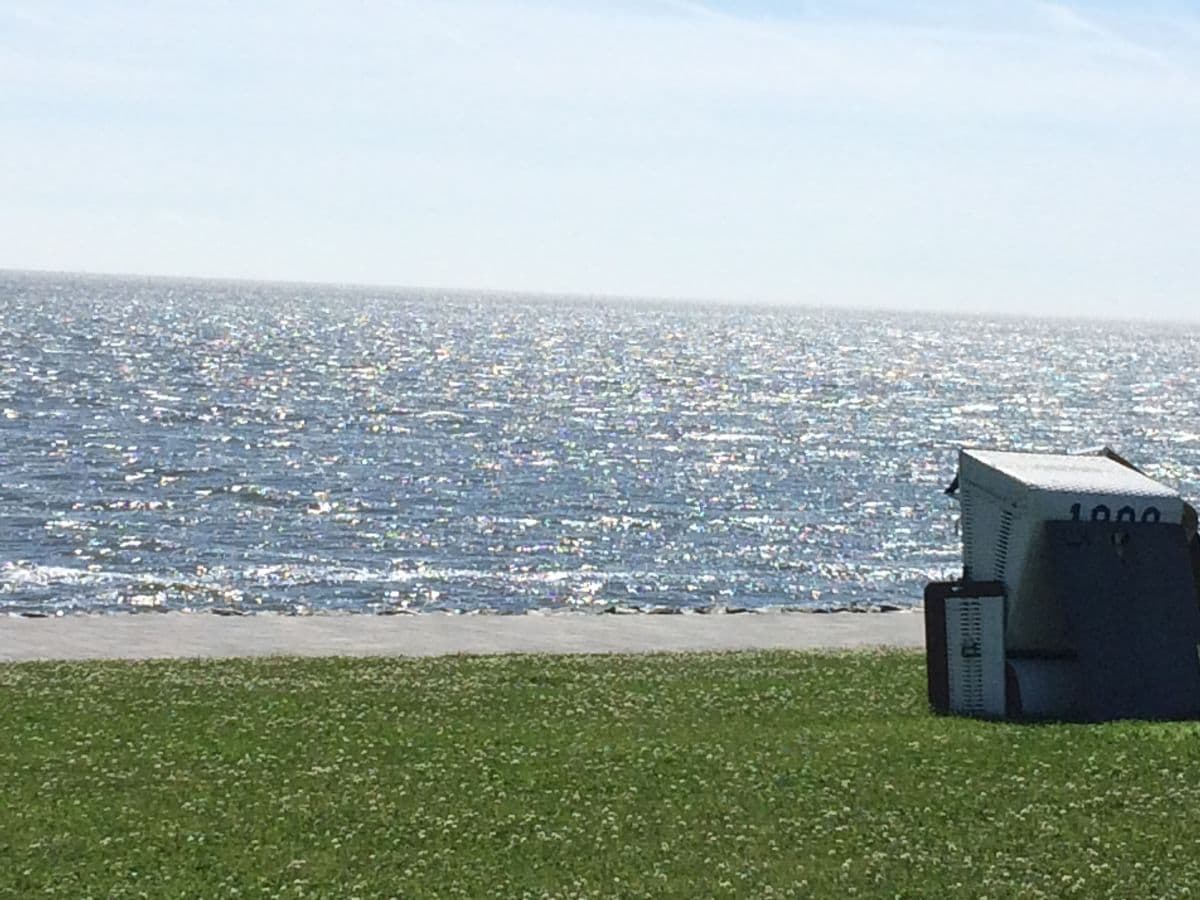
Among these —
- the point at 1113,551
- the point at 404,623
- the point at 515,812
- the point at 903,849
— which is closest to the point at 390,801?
the point at 515,812

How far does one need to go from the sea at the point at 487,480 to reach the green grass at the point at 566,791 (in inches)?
480

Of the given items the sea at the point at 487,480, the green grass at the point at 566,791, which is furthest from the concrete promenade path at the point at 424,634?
the sea at the point at 487,480

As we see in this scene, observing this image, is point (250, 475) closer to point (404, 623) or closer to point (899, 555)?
point (899, 555)

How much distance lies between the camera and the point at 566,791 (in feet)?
49.5

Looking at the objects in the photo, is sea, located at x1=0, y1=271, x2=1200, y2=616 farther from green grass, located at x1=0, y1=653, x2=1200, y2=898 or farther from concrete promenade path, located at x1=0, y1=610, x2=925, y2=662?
green grass, located at x1=0, y1=653, x2=1200, y2=898

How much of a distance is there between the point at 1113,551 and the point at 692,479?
4812cm

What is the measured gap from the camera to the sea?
145 feet

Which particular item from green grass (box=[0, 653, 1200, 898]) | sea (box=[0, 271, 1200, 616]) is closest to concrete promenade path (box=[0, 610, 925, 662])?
green grass (box=[0, 653, 1200, 898])

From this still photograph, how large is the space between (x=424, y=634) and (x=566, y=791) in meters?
10.1

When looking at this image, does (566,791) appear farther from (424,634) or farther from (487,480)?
(487,480)

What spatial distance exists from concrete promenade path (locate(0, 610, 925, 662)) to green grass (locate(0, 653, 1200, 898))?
3093 millimetres

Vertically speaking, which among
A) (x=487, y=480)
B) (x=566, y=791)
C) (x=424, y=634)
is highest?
(x=566, y=791)

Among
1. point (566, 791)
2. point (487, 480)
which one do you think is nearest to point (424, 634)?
point (566, 791)

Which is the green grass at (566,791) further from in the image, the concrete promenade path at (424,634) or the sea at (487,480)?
the sea at (487,480)
